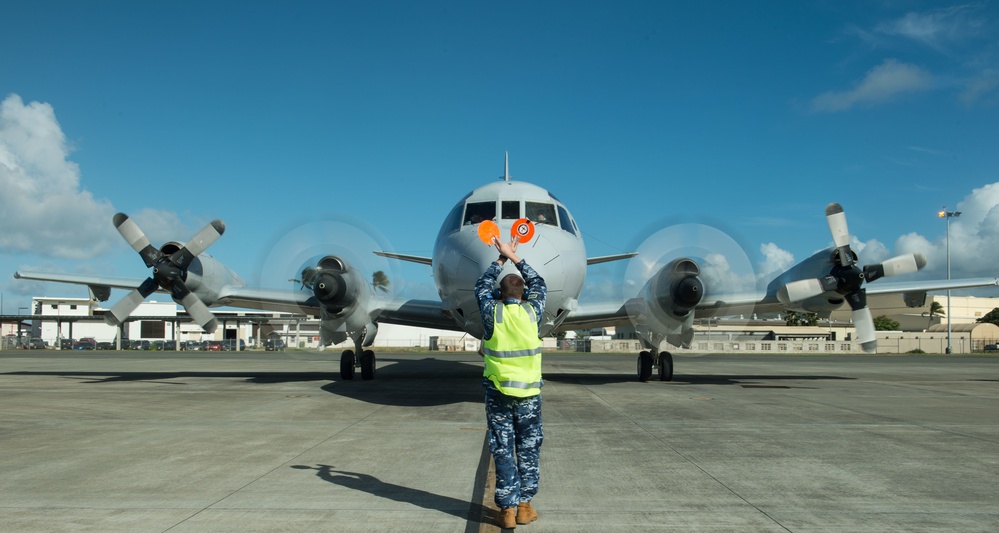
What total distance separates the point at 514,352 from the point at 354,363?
44.4 ft

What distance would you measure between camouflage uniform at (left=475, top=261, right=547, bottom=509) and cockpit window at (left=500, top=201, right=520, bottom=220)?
7.63 meters

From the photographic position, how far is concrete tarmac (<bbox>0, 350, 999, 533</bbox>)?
503 centimetres

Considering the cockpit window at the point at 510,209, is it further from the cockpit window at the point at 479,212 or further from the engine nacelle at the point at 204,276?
the engine nacelle at the point at 204,276

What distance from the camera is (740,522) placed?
16.1 ft

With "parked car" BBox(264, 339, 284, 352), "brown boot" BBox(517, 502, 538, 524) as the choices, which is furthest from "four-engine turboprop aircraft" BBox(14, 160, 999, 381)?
"parked car" BBox(264, 339, 284, 352)

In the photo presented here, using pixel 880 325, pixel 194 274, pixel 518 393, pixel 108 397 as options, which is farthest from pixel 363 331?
pixel 880 325

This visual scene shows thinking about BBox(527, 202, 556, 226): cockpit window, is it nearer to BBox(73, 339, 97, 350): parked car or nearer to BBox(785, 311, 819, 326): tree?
BBox(73, 339, 97, 350): parked car

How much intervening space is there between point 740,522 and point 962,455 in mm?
4246

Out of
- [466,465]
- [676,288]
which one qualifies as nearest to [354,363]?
[676,288]

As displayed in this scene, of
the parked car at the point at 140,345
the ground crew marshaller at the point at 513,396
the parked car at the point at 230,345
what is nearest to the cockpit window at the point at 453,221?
the ground crew marshaller at the point at 513,396

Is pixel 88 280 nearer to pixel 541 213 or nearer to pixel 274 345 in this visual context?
pixel 541 213

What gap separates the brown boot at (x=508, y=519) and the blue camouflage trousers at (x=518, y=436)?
0.47 ft

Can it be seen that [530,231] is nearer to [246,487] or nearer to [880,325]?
[246,487]

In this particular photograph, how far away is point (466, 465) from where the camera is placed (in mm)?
7023
